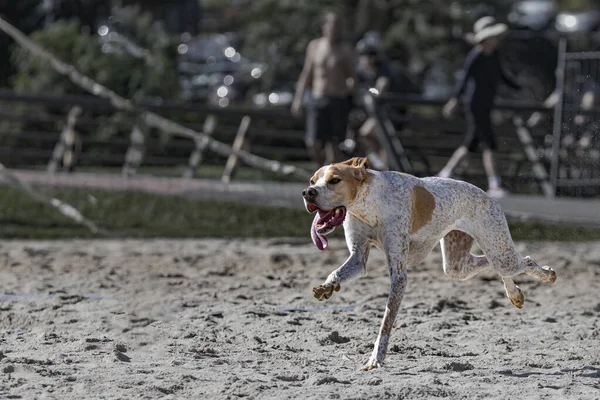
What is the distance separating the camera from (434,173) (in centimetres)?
1505

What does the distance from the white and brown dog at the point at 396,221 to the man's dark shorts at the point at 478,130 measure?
7445mm

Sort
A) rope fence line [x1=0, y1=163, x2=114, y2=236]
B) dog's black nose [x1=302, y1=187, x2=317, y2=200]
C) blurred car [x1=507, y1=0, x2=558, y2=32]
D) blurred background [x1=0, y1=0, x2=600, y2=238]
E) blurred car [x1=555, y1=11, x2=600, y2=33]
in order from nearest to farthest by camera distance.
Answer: dog's black nose [x1=302, y1=187, x2=317, y2=200] < rope fence line [x1=0, y1=163, x2=114, y2=236] < blurred background [x1=0, y1=0, x2=600, y2=238] < blurred car [x1=507, y1=0, x2=558, y2=32] < blurred car [x1=555, y1=11, x2=600, y2=33]

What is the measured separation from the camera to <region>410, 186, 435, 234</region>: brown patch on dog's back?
19.7 feet

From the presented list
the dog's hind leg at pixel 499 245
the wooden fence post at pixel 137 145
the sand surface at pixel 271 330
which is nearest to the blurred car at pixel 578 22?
the wooden fence post at pixel 137 145

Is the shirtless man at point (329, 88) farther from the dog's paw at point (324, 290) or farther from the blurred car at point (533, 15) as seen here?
the blurred car at point (533, 15)

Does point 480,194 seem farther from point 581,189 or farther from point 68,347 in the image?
point 581,189

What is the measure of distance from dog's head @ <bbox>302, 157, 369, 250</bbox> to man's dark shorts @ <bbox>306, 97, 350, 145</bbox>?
7987 mm

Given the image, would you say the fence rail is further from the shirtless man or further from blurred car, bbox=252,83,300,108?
blurred car, bbox=252,83,300,108

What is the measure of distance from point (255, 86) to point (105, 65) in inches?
289

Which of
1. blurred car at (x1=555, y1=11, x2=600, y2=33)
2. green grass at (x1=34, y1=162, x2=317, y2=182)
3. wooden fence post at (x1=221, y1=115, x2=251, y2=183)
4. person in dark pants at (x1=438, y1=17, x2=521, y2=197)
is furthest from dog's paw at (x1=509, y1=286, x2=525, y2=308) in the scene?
blurred car at (x1=555, y1=11, x2=600, y2=33)

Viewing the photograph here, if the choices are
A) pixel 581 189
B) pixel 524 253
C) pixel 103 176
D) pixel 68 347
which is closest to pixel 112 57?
pixel 103 176

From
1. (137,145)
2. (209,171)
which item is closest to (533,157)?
(209,171)

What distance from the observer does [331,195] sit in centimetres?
573

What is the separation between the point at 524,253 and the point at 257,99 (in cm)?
1468
